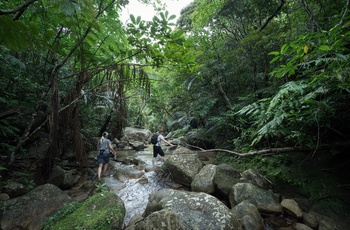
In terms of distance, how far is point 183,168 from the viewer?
484 centimetres

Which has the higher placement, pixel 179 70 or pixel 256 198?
pixel 179 70

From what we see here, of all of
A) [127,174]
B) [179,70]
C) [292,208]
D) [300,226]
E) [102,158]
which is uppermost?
[179,70]

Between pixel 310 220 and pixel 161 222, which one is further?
pixel 310 220

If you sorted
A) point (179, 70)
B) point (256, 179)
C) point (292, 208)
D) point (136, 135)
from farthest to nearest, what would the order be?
point (136, 135) → point (179, 70) → point (256, 179) → point (292, 208)

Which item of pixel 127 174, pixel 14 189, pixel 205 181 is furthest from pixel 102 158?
pixel 205 181

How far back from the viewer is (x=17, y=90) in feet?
13.7

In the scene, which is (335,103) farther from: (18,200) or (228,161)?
(18,200)

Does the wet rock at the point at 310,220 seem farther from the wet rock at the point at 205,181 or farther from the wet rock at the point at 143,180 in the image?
the wet rock at the point at 143,180

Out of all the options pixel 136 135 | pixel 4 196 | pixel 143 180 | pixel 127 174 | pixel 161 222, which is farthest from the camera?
pixel 136 135

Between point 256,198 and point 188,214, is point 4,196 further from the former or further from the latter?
point 256,198

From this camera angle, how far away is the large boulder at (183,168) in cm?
471

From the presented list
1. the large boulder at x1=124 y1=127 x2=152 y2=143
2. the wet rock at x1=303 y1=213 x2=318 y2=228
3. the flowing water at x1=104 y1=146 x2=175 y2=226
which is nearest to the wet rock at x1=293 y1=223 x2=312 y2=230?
the wet rock at x1=303 y1=213 x2=318 y2=228

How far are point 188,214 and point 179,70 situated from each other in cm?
372

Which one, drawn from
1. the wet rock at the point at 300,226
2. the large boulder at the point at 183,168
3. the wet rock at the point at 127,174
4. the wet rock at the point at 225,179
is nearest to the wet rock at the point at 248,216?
the wet rock at the point at 300,226
